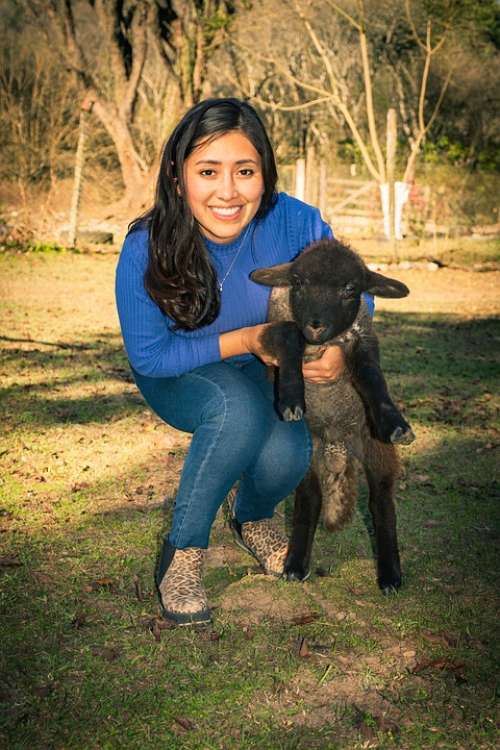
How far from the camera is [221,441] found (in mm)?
3518

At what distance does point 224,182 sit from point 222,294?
0.61 meters

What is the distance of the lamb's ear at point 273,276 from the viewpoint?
152 inches

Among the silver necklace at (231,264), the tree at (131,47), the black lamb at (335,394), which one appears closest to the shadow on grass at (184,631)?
the black lamb at (335,394)

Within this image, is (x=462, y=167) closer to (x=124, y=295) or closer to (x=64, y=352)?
(x=64, y=352)

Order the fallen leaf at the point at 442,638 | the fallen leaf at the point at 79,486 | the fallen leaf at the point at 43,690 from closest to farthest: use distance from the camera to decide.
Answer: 1. the fallen leaf at the point at 43,690
2. the fallen leaf at the point at 442,638
3. the fallen leaf at the point at 79,486

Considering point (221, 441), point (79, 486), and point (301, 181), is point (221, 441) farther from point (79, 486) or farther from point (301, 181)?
point (301, 181)

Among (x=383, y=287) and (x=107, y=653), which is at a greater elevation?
(x=383, y=287)

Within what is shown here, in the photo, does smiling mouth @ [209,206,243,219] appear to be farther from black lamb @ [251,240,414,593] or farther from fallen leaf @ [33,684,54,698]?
fallen leaf @ [33,684,54,698]

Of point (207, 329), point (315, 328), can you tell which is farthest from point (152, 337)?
point (315, 328)

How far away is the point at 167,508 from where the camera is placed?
189 inches

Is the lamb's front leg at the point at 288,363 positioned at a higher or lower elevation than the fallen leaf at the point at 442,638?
higher

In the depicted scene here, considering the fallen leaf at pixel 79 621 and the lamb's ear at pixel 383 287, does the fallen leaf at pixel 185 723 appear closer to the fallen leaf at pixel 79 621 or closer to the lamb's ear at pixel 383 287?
the fallen leaf at pixel 79 621

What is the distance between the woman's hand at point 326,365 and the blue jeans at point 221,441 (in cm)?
24

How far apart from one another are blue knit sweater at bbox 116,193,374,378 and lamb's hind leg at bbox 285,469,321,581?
75cm
